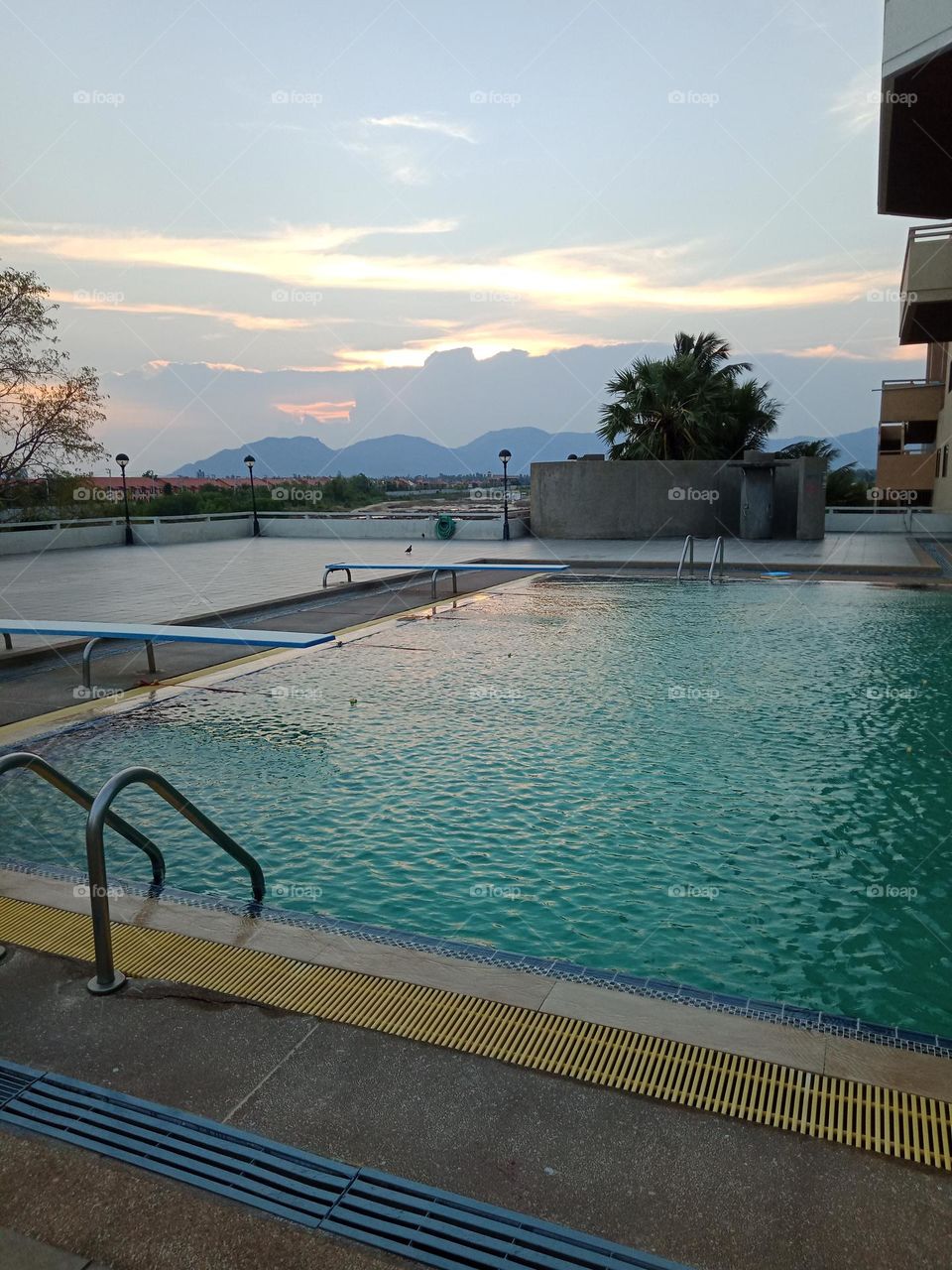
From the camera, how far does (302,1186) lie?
225 cm

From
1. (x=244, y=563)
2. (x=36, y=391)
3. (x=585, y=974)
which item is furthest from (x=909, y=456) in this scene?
(x=585, y=974)

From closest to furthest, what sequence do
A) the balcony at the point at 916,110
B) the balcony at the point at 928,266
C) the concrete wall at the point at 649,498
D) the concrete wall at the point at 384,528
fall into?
A: the balcony at the point at 916,110, the balcony at the point at 928,266, the concrete wall at the point at 649,498, the concrete wall at the point at 384,528

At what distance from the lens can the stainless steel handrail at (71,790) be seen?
3.46m

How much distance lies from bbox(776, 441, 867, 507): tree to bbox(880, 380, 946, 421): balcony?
8.70 ft

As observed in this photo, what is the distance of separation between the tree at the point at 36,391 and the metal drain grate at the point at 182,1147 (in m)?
26.4

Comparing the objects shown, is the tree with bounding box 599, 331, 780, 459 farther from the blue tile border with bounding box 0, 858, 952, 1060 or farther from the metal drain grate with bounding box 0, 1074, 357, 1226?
the metal drain grate with bounding box 0, 1074, 357, 1226

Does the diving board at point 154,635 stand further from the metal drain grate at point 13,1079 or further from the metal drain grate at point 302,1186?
the metal drain grate at point 302,1186

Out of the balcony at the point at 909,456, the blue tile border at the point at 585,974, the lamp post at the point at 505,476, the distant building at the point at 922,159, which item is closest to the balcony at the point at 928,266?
the distant building at the point at 922,159

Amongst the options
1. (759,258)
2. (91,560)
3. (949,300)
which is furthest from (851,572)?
(91,560)

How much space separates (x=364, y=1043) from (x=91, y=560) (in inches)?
785

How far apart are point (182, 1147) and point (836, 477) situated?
37.6 meters

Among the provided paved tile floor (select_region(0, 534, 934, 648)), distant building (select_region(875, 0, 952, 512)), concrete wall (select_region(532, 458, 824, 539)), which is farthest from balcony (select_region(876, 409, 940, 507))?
concrete wall (select_region(532, 458, 824, 539))

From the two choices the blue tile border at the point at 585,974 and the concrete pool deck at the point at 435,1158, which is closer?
the concrete pool deck at the point at 435,1158

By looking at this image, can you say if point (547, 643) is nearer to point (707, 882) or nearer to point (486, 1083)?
point (707, 882)
